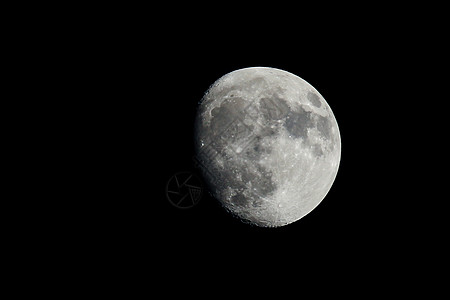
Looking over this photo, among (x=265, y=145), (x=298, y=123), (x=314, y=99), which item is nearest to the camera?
(x=265, y=145)

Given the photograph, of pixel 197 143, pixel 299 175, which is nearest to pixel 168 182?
pixel 197 143

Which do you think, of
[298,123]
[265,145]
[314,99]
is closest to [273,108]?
[298,123]

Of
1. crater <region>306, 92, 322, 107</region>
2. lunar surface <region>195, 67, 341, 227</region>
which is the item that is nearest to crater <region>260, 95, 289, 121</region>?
lunar surface <region>195, 67, 341, 227</region>

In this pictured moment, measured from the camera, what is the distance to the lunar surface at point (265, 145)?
421 centimetres

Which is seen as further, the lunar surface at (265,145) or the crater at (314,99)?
the crater at (314,99)

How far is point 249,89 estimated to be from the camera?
443cm

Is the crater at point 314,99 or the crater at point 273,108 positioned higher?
the crater at point 314,99

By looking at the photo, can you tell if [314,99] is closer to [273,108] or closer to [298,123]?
[298,123]

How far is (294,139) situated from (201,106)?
135 centimetres

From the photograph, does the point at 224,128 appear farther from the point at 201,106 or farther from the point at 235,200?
the point at 235,200

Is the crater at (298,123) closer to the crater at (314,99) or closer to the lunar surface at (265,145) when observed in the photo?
the lunar surface at (265,145)

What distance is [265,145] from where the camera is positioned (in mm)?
4184

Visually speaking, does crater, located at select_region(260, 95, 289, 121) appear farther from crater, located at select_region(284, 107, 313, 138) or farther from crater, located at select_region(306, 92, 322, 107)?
crater, located at select_region(306, 92, 322, 107)

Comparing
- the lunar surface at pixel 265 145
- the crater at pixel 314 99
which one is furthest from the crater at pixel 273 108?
the crater at pixel 314 99
